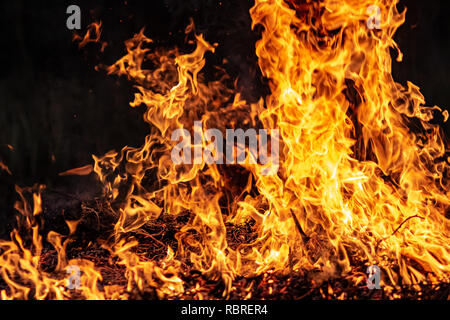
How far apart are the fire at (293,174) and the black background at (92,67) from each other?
17 centimetres

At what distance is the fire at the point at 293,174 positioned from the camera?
131 inches

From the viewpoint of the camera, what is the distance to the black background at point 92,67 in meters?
4.85

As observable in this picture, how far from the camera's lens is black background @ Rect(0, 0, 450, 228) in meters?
4.85

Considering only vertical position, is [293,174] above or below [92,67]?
below

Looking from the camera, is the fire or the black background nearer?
the fire

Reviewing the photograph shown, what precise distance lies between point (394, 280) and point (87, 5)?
4.62 metres

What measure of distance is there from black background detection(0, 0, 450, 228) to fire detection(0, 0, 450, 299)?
0.17 metres

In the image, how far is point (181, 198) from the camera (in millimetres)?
5043

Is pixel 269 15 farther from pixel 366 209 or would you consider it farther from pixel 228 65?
pixel 366 209

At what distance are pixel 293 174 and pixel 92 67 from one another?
2.97 meters

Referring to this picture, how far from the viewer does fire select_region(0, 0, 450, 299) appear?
334 centimetres

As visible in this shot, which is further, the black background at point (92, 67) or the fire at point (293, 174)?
the black background at point (92, 67)

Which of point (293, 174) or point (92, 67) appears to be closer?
point (293, 174)

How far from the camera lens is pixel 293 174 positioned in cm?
382
